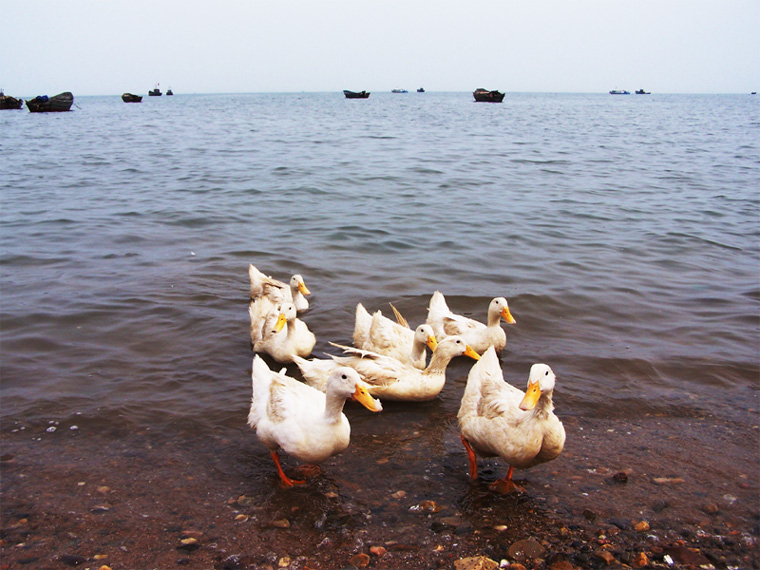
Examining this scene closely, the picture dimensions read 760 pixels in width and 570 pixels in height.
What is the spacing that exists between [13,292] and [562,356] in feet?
26.2

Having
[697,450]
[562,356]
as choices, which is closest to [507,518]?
[697,450]

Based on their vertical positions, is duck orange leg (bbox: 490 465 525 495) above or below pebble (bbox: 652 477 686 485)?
below

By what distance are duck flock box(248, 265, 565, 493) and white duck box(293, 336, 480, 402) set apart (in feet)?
0.03

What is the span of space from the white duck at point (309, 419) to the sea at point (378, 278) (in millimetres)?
449

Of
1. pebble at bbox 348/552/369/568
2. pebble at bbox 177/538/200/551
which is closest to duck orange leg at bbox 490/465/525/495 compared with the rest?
pebble at bbox 348/552/369/568

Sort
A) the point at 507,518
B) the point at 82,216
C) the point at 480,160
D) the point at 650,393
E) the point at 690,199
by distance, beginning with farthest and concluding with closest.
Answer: the point at 480,160 < the point at 690,199 < the point at 82,216 < the point at 650,393 < the point at 507,518

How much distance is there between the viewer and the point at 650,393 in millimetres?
6109

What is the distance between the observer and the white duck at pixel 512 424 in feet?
14.0

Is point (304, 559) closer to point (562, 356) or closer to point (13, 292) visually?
point (562, 356)

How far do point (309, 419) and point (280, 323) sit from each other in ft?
7.84

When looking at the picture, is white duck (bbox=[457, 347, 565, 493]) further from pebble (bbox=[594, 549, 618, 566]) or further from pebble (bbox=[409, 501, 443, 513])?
pebble (bbox=[594, 549, 618, 566])

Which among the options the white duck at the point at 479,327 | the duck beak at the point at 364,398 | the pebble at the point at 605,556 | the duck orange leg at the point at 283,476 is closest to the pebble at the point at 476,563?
the pebble at the point at 605,556

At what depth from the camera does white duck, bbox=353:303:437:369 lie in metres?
6.66

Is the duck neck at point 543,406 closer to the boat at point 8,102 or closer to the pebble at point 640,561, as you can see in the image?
the pebble at point 640,561
